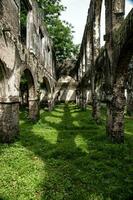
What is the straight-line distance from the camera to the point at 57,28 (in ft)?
87.6

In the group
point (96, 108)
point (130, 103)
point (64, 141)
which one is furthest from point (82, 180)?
point (130, 103)

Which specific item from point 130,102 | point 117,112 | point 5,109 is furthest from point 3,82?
point 130,102

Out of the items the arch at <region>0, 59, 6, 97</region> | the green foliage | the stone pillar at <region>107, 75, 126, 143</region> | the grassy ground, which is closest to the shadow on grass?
the grassy ground

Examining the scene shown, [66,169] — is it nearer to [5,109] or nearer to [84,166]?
[84,166]

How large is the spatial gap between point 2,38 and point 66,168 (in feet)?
14.4

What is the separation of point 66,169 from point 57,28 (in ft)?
70.9

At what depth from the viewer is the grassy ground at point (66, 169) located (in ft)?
17.7

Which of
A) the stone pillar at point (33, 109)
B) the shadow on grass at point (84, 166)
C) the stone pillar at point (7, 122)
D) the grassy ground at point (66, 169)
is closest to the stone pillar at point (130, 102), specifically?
the stone pillar at point (33, 109)

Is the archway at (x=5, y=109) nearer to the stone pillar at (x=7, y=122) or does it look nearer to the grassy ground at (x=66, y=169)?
the stone pillar at (x=7, y=122)

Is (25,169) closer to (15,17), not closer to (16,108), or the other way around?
(16,108)

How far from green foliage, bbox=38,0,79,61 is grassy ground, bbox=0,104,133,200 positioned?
17779 millimetres

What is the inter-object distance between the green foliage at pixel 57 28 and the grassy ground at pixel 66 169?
58.3 feet

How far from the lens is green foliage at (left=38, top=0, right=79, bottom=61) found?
2542cm

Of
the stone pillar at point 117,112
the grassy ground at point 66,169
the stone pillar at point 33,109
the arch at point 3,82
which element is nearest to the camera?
the grassy ground at point 66,169
